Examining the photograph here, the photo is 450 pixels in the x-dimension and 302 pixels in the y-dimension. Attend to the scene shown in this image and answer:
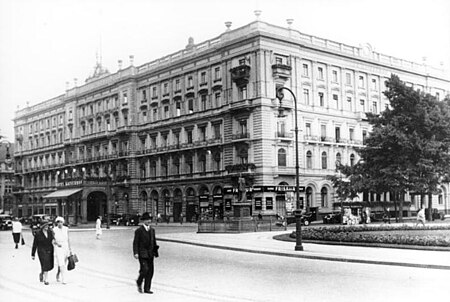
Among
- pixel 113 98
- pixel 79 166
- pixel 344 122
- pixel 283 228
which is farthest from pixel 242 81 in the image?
pixel 79 166

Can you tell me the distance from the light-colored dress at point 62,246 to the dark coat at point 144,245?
2.64m

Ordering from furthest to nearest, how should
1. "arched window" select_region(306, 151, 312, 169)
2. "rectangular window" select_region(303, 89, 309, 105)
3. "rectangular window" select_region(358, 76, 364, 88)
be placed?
1. "rectangular window" select_region(358, 76, 364, 88)
2. "rectangular window" select_region(303, 89, 309, 105)
3. "arched window" select_region(306, 151, 312, 169)

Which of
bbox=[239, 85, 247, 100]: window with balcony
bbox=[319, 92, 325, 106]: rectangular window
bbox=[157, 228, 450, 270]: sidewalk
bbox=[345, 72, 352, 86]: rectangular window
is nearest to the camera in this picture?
bbox=[157, 228, 450, 270]: sidewalk

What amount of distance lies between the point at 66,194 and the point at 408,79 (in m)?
44.2

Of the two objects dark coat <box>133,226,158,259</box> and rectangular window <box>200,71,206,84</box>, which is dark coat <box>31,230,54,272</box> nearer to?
dark coat <box>133,226,158,259</box>

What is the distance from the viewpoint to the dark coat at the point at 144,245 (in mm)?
12523

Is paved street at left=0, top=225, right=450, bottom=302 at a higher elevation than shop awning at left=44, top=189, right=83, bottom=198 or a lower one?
lower

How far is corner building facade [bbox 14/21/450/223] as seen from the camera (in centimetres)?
5641

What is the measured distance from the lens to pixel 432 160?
45719mm

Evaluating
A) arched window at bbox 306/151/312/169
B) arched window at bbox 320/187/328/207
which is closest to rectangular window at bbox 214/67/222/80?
arched window at bbox 306/151/312/169

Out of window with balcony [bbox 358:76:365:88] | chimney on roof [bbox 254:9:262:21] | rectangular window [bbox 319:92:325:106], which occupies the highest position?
chimney on roof [bbox 254:9:262:21]

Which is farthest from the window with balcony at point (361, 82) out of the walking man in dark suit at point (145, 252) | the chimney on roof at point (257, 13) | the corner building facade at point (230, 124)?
the walking man in dark suit at point (145, 252)

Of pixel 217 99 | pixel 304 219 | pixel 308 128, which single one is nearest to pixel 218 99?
pixel 217 99

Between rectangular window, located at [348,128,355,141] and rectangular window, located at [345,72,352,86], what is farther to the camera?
rectangular window, located at [348,128,355,141]
